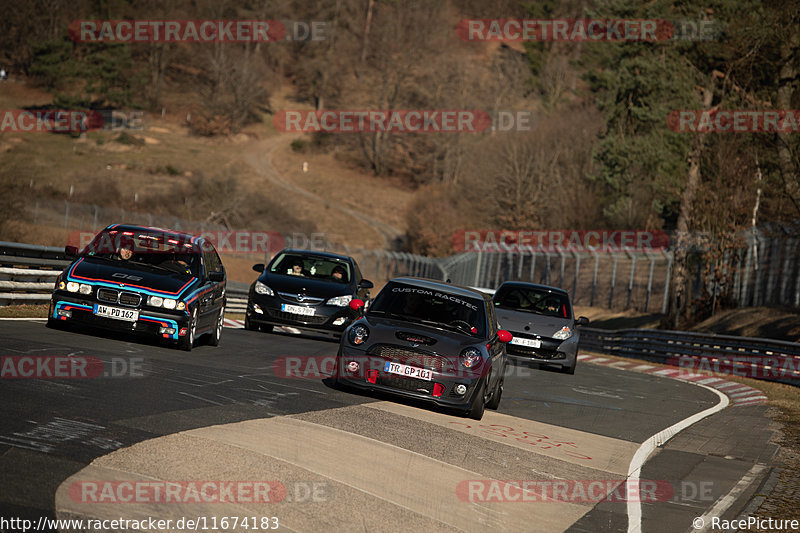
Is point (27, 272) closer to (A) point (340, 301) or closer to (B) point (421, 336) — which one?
(A) point (340, 301)

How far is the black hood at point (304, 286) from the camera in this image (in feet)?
62.6

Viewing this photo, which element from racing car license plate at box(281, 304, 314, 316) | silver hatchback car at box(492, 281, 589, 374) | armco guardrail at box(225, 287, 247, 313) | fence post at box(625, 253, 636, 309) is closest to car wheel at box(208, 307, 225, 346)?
racing car license plate at box(281, 304, 314, 316)

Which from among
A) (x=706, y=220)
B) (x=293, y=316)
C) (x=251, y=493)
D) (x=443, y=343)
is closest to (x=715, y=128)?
(x=706, y=220)

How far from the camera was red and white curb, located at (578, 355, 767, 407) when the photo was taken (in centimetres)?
1867

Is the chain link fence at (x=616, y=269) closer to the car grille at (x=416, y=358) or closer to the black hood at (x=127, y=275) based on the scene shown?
the car grille at (x=416, y=358)

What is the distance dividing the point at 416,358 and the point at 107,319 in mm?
4608

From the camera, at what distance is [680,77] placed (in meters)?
40.9

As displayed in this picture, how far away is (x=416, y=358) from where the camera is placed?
1125cm

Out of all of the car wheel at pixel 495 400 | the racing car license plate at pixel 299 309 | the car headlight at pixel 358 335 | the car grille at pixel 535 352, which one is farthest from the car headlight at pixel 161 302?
the car grille at pixel 535 352

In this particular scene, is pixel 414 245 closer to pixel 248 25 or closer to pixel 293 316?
pixel 248 25

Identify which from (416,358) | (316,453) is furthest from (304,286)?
(316,453)

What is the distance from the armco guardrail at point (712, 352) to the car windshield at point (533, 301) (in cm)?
598

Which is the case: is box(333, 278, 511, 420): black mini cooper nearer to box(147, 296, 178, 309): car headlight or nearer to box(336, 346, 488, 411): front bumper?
box(336, 346, 488, 411): front bumper

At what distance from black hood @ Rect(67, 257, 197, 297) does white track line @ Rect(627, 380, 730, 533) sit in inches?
259
